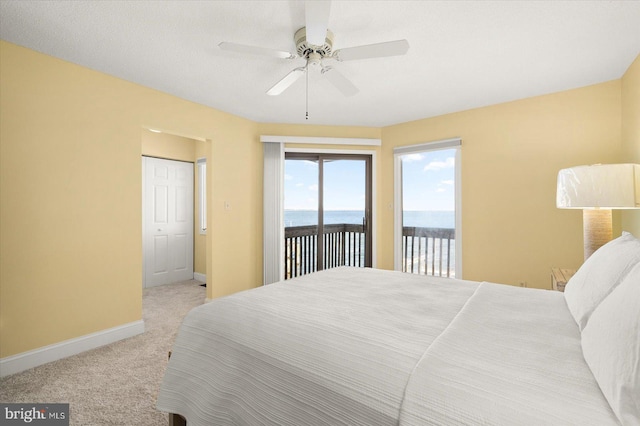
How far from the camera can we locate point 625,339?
806 millimetres

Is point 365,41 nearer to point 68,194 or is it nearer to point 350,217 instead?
point 68,194

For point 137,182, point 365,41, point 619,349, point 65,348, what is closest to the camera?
point 619,349

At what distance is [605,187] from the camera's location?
2119 millimetres

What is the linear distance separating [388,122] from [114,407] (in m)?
4.15

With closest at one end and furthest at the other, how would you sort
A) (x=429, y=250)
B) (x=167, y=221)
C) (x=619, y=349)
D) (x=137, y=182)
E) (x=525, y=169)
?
(x=619, y=349) < (x=137, y=182) < (x=525, y=169) < (x=429, y=250) < (x=167, y=221)

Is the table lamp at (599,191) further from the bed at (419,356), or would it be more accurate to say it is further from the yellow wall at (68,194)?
the yellow wall at (68,194)

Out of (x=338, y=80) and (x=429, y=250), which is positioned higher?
(x=338, y=80)

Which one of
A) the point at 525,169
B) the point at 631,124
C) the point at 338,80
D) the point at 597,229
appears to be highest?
the point at 338,80

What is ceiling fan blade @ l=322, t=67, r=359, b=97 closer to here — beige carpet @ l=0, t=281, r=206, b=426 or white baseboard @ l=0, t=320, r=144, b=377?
beige carpet @ l=0, t=281, r=206, b=426

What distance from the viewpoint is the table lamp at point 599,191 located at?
6.83ft

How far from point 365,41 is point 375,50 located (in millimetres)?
419

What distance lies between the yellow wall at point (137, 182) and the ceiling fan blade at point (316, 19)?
86.0 inches

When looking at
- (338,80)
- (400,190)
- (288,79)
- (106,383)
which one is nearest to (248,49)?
(288,79)

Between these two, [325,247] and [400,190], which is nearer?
[400,190]
